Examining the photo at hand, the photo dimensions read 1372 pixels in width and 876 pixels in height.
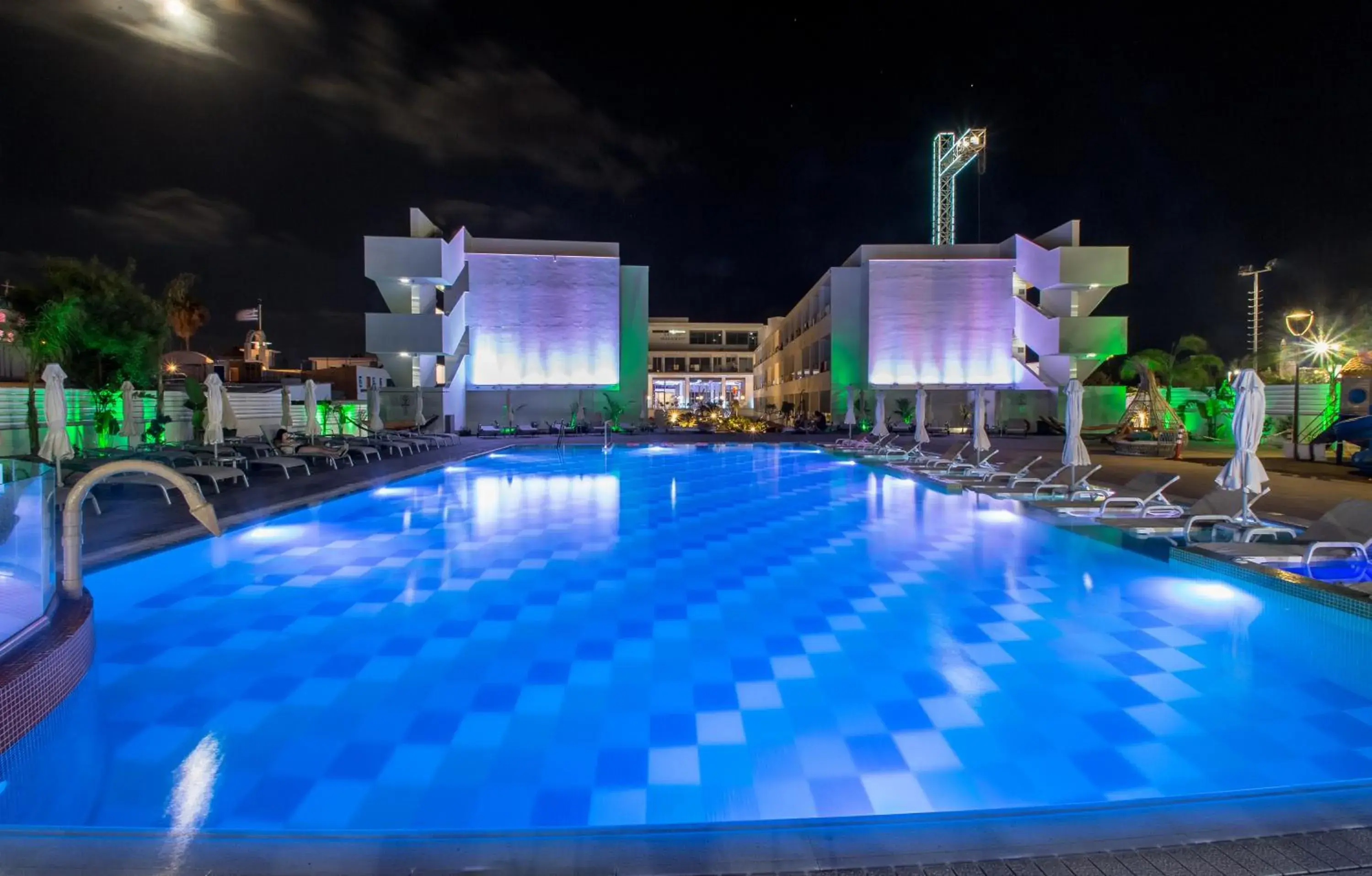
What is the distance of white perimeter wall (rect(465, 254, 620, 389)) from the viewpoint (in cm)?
2762

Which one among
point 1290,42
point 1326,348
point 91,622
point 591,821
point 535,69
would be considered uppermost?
point 535,69

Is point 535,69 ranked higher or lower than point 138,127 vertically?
higher

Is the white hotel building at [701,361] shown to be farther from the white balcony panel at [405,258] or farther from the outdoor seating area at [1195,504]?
the outdoor seating area at [1195,504]

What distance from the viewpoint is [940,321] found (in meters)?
28.8

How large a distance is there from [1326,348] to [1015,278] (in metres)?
11.1

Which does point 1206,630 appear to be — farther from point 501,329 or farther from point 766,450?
point 501,329

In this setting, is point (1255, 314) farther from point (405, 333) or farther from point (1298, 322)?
point (405, 333)

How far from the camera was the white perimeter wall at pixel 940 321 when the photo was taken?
93.9 feet

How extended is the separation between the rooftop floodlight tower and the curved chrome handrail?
1511 inches

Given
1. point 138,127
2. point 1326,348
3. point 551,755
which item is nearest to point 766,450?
point 551,755

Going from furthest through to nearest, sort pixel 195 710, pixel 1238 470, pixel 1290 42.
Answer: pixel 1290 42, pixel 1238 470, pixel 195 710

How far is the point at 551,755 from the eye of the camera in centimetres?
317

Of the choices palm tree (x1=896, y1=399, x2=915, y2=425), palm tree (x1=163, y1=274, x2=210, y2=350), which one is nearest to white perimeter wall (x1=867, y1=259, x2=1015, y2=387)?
palm tree (x1=896, y1=399, x2=915, y2=425)

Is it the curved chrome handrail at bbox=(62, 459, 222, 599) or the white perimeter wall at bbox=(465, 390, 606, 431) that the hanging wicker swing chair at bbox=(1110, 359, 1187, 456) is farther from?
the curved chrome handrail at bbox=(62, 459, 222, 599)
